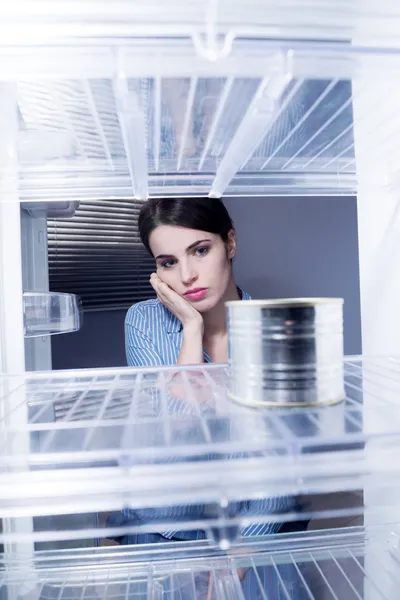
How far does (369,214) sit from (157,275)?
892 millimetres

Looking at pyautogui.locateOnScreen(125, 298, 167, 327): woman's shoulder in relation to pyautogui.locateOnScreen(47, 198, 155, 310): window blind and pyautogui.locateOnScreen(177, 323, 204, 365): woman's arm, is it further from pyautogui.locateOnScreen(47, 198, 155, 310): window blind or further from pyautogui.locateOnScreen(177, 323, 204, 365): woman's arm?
pyautogui.locateOnScreen(47, 198, 155, 310): window blind

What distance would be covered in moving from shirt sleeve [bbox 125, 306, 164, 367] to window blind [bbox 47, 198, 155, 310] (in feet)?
3.69

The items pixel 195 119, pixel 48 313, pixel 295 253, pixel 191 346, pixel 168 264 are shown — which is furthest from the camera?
pixel 295 253

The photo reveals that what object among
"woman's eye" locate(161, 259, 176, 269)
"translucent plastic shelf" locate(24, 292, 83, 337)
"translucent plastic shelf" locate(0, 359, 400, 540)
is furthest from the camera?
"woman's eye" locate(161, 259, 176, 269)

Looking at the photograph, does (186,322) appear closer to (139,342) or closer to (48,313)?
(139,342)

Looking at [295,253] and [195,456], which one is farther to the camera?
[295,253]

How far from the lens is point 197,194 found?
2.07ft

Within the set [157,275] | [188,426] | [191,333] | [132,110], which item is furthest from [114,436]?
[157,275]

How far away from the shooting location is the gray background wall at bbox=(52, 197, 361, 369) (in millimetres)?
2537

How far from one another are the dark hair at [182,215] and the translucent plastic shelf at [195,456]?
0.97 meters

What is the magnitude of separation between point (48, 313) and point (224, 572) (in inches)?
21.6

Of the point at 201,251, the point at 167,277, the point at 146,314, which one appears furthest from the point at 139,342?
the point at 201,251

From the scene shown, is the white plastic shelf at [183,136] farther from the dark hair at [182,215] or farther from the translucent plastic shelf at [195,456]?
the dark hair at [182,215]

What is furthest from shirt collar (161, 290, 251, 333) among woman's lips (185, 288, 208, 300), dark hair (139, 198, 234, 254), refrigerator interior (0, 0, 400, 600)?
refrigerator interior (0, 0, 400, 600)
